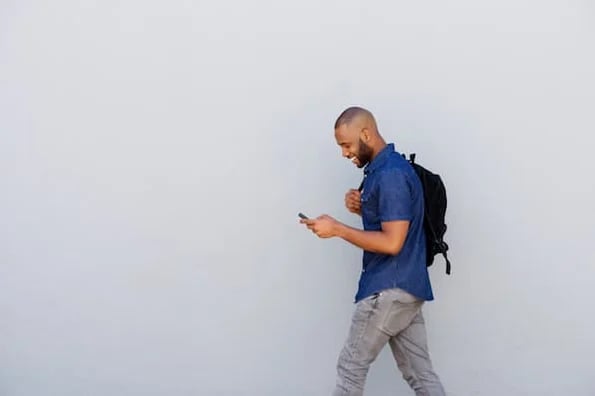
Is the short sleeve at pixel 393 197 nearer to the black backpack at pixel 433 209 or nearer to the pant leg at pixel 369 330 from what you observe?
the black backpack at pixel 433 209

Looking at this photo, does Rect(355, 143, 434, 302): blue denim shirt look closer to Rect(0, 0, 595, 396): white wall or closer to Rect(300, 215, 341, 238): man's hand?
Rect(300, 215, 341, 238): man's hand

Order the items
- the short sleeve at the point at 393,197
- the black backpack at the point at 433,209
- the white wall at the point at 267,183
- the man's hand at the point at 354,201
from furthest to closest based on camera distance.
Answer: the white wall at the point at 267,183
the man's hand at the point at 354,201
the black backpack at the point at 433,209
the short sleeve at the point at 393,197

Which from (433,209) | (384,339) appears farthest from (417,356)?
(433,209)

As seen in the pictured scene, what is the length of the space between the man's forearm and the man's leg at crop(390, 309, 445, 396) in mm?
493

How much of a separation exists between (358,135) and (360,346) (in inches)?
35.9

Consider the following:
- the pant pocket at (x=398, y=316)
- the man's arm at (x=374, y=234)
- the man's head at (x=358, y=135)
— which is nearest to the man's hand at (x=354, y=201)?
the man's head at (x=358, y=135)

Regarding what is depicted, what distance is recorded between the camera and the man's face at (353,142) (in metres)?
3.68

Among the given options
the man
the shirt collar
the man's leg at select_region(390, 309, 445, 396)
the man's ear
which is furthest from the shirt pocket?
the man's leg at select_region(390, 309, 445, 396)

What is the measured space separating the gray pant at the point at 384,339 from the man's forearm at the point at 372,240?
→ 224 millimetres

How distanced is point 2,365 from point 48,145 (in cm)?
121

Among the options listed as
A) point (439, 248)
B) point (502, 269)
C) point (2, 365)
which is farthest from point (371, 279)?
point (2, 365)

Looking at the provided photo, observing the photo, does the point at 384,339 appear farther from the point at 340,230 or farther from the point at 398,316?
the point at 340,230

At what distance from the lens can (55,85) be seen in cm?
442

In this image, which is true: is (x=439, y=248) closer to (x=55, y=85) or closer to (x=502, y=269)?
(x=502, y=269)
